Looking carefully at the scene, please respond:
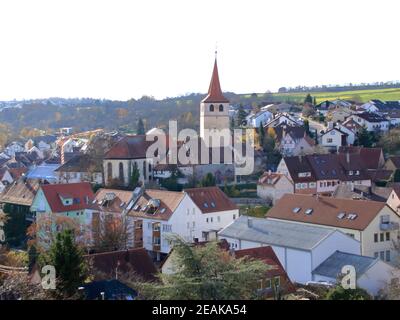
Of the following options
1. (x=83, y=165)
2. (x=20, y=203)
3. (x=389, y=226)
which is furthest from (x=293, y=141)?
(x=389, y=226)

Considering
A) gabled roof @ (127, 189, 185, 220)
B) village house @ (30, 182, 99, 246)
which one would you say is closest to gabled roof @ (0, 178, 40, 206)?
village house @ (30, 182, 99, 246)

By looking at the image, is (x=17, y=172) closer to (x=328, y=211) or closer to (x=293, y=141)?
(x=293, y=141)

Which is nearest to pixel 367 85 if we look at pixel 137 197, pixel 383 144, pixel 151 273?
pixel 383 144

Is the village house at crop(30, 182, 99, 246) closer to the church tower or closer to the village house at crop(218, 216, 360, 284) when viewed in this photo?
the village house at crop(218, 216, 360, 284)

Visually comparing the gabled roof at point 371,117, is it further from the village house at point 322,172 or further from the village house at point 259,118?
the village house at point 322,172

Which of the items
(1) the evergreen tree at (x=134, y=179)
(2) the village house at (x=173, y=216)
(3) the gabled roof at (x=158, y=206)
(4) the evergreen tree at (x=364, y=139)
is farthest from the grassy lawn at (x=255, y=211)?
(4) the evergreen tree at (x=364, y=139)
